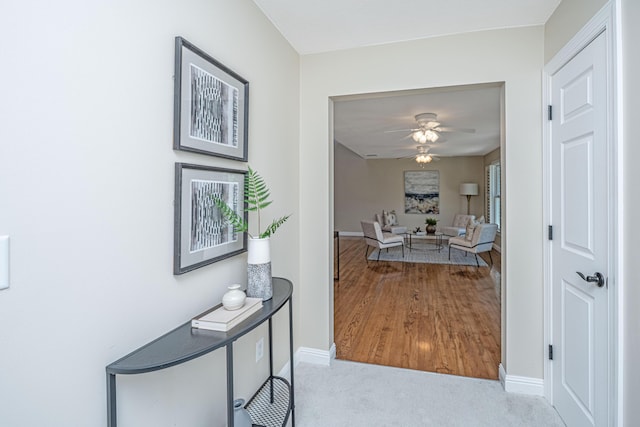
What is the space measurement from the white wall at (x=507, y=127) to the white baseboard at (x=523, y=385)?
0.12 ft

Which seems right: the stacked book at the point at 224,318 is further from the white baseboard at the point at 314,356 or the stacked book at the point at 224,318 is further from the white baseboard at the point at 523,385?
the white baseboard at the point at 523,385

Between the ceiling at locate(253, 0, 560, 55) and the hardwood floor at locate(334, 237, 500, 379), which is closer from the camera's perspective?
the ceiling at locate(253, 0, 560, 55)

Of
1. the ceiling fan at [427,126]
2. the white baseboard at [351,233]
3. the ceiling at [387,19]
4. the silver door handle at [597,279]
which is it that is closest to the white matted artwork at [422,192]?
the white baseboard at [351,233]

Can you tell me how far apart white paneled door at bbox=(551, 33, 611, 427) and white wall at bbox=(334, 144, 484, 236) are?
772 cm

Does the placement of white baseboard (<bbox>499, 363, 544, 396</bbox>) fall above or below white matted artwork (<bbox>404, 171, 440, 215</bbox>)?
below

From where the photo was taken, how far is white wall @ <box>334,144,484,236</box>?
30.9ft

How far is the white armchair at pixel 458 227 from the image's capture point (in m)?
8.02

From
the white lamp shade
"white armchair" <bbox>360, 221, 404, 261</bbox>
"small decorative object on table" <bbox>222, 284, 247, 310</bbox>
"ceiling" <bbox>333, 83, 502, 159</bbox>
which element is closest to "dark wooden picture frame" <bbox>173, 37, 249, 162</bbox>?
"small decorative object on table" <bbox>222, 284, 247, 310</bbox>

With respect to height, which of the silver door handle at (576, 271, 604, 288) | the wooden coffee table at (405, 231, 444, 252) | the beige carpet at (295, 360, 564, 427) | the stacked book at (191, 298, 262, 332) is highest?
the silver door handle at (576, 271, 604, 288)

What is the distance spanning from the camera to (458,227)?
8.48m

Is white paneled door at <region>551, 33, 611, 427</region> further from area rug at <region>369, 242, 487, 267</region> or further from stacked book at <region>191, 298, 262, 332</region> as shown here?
area rug at <region>369, 242, 487, 267</region>

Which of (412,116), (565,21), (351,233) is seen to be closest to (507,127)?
(565,21)

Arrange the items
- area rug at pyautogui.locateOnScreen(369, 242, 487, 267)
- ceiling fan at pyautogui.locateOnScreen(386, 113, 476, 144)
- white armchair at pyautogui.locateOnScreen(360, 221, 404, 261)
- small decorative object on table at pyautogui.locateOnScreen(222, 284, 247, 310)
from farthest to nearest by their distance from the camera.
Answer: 1. white armchair at pyautogui.locateOnScreen(360, 221, 404, 261)
2. area rug at pyautogui.locateOnScreen(369, 242, 487, 267)
3. ceiling fan at pyautogui.locateOnScreen(386, 113, 476, 144)
4. small decorative object on table at pyautogui.locateOnScreen(222, 284, 247, 310)

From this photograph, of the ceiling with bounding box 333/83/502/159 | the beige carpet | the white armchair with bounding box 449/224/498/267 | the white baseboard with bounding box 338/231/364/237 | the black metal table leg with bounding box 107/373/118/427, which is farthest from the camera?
the white baseboard with bounding box 338/231/364/237
